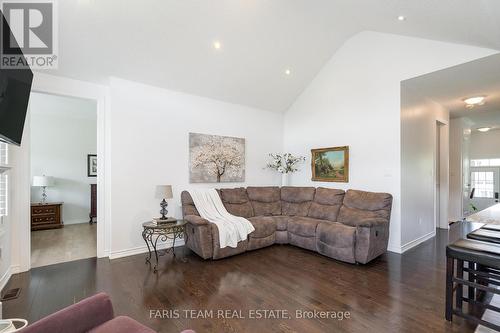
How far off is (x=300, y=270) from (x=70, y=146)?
633 cm

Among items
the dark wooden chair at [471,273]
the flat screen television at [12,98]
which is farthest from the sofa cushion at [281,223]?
the flat screen television at [12,98]

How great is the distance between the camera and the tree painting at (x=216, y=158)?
4.61m

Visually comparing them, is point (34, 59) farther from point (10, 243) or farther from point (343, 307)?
point (343, 307)

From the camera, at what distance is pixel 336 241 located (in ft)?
11.9

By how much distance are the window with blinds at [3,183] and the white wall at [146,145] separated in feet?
3.77

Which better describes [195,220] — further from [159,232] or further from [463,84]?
[463,84]

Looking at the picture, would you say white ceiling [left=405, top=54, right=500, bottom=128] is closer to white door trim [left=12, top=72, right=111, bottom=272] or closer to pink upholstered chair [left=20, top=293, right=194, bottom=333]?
pink upholstered chair [left=20, top=293, right=194, bottom=333]

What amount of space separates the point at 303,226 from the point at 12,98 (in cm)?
386

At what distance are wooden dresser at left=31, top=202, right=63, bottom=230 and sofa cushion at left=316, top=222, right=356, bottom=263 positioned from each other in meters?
5.88

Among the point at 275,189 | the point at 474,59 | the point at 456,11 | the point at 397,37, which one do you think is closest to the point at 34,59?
the point at 275,189

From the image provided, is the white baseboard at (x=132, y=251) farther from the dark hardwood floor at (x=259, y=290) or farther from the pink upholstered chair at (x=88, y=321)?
the pink upholstered chair at (x=88, y=321)

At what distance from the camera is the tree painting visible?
15.1 feet

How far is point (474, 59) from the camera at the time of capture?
10.5 feet

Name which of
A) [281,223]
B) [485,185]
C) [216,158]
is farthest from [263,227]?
[485,185]
